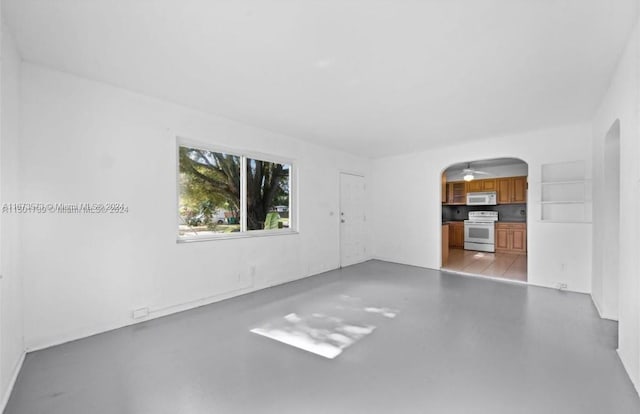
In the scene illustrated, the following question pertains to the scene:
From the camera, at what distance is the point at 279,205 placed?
4684mm

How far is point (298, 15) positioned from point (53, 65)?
2358 millimetres

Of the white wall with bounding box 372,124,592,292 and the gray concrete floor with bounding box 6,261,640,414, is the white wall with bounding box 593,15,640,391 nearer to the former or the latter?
the gray concrete floor with bounding box 6,261,640,414

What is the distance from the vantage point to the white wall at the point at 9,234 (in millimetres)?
1832

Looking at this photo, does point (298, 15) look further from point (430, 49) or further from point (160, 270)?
point (160, 270)

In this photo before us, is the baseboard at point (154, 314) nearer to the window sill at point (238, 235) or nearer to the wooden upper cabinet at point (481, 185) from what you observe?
the window sill at point (238, 235)

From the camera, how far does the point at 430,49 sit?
7.05ft

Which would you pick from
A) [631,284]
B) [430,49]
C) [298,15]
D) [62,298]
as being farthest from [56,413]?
[631,284]

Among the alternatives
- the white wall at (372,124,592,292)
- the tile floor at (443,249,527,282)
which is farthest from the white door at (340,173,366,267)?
the tile floor at (443,249,527,282)

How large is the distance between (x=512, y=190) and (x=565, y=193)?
3648 millimetres

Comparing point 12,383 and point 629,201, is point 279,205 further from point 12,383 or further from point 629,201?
Result: point 629,201

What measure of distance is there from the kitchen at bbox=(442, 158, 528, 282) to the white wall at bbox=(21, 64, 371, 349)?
5889mm

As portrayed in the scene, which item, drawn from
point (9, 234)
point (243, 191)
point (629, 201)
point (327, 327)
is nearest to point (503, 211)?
point (629, 201)

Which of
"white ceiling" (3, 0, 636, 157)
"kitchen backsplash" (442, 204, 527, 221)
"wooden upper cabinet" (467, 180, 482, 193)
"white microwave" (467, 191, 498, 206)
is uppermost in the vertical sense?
"white ceiling" (3, 0, 636, 157)

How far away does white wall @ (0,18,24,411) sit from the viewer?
183 centimetres
